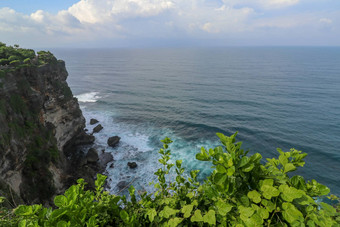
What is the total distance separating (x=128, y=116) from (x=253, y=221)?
49476mm

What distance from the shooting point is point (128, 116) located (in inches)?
1977

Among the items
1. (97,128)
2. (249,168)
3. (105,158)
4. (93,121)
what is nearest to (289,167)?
(249,168)

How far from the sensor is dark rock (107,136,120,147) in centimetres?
3666

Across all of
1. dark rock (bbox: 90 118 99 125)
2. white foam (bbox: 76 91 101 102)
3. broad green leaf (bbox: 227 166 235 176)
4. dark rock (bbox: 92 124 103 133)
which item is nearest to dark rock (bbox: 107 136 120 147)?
dark rock (bbox: 92 124 103 133)

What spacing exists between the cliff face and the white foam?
33560 mm

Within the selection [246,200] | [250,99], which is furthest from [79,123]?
[250,99]

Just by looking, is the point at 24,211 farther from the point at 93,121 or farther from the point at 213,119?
the point at 93,121

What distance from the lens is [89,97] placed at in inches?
2584

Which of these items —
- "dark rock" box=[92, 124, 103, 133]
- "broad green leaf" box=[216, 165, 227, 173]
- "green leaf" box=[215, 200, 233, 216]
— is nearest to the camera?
"broad green leaf" box=[216, 165, 227, 173]

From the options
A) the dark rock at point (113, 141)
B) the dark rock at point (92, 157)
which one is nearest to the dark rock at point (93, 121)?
the dark rock at point (113, 141)

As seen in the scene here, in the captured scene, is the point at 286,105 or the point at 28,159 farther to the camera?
the point at 286,105

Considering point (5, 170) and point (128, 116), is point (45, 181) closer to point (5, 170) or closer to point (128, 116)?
point (5, 170)

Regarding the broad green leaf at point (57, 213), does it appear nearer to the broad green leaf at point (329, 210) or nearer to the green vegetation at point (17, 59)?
the broad green leaf at point (329, 210)

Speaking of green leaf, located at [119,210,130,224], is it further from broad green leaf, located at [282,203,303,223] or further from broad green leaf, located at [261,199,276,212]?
broad green leaf, located at [282,203,303,223]
